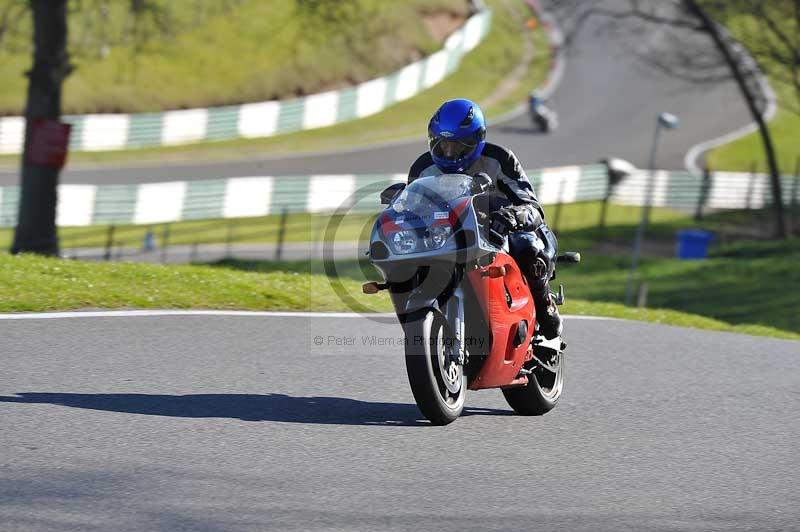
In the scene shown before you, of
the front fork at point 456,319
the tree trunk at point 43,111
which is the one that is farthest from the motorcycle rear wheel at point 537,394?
the tree trunk at point 43,111

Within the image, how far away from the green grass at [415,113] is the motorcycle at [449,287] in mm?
26718

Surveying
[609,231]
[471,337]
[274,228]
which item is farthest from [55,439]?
[609,231]

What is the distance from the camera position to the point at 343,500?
5516 mm

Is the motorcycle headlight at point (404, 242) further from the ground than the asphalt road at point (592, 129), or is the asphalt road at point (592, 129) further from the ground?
the motorcycle headlight at point (404, 242)

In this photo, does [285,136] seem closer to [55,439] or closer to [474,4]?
[474,4]

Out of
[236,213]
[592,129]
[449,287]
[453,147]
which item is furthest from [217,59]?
[449,287]

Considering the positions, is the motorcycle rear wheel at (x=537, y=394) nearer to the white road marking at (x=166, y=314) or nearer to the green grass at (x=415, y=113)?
the white road marking at (x=166, y=314)

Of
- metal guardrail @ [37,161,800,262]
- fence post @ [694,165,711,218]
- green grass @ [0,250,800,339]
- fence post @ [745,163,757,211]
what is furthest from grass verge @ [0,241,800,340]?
fence post @ [745,163,757,211]

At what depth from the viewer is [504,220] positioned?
7.01 metres

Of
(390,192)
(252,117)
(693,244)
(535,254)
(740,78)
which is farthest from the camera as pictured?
(252,117)

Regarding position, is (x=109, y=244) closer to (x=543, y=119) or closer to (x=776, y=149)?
(x=543, y=119)

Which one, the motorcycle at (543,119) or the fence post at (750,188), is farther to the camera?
the motorcycle at (543,119)

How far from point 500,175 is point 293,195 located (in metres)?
25.2

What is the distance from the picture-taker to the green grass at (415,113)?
1586 inches
